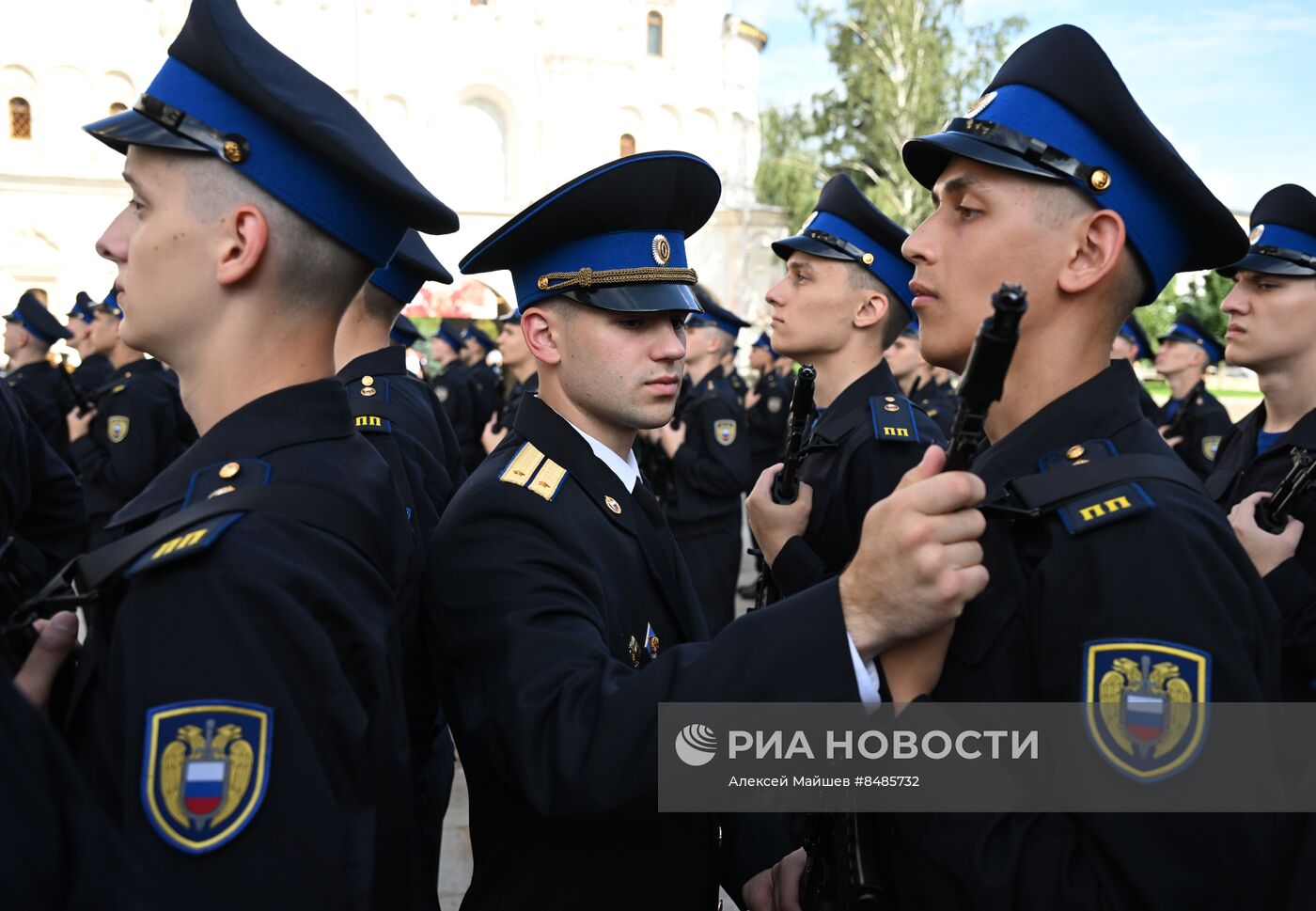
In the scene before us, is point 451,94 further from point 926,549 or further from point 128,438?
point 926,549

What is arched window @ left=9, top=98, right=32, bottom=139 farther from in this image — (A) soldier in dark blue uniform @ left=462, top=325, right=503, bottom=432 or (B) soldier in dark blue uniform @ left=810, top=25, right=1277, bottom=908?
(B) soldier in dark blue uniform @ left=810, top=25, right=1277, bottom=908

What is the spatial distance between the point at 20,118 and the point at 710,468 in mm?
32536

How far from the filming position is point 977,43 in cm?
3612

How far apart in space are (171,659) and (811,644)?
0.89m

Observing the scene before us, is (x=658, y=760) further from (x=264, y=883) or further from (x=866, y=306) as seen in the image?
(x=866, y=306)

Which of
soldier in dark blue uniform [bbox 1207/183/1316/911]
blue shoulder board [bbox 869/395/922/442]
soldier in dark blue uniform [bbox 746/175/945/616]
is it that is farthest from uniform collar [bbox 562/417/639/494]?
soldier in dark blue uniform [bbox 1207/183/1316/911]

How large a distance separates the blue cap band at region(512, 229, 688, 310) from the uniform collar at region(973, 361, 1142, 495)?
36.8 inches

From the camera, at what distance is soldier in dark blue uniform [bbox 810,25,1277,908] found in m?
1.53

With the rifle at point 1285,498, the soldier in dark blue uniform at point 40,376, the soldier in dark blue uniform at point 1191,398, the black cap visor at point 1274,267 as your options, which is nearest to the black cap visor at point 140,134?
the rifle at point 1285,498

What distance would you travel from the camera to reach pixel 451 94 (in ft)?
121

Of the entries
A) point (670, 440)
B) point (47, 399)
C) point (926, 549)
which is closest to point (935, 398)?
point (670, 440)

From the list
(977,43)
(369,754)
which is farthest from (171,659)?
(977,43)

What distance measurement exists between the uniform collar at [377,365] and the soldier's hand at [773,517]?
5.35 ft

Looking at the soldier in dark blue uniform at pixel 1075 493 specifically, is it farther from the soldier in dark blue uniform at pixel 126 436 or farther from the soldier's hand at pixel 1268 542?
the soldier in dark blue uniform at pixel 126 436
